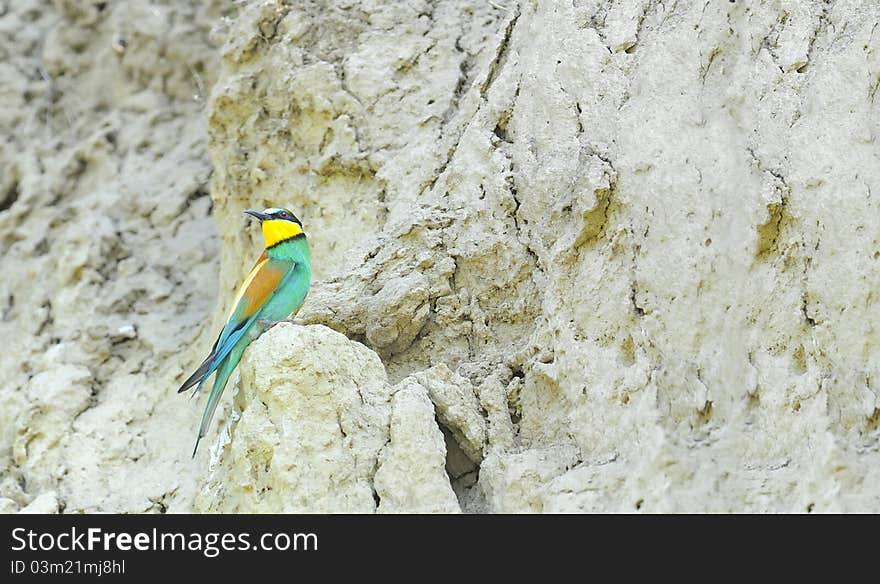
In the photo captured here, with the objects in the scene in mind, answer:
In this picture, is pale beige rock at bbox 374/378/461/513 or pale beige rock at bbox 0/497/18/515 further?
pale beige rock at bbox 0/497/18/515

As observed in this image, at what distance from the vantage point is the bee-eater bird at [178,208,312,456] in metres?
4.00

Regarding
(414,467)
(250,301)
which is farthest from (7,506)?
(414,467)

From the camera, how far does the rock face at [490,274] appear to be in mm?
3025

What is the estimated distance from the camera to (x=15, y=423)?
14.7 ft

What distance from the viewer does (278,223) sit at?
4250 millimetres

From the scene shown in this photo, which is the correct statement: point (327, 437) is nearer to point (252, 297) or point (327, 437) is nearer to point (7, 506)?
point (252, 297)

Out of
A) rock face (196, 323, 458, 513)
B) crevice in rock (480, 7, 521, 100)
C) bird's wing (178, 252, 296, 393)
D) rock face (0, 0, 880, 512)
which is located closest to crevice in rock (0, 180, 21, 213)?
rock face (0, 0, 880, 512)

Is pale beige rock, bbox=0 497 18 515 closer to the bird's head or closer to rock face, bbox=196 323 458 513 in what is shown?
rock face, bbox=196 323 458 513

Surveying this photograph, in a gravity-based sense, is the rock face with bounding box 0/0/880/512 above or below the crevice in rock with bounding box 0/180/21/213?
above

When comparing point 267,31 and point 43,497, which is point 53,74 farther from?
point 43,497

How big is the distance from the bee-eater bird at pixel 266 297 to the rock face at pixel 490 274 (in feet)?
0.49

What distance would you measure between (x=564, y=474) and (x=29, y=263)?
2959 mm

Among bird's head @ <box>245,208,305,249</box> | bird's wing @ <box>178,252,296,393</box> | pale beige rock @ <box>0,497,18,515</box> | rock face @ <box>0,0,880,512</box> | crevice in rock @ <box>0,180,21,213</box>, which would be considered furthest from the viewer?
crevice in rock @ <box>0,180,21,213</box>
